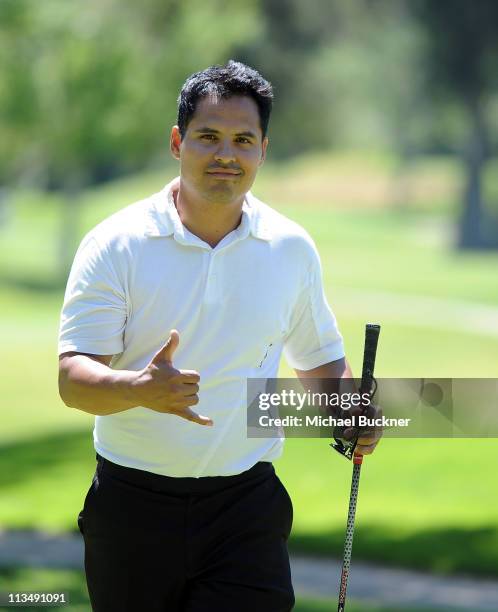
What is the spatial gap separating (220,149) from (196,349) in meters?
0.56

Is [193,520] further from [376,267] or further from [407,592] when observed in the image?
[376,267]

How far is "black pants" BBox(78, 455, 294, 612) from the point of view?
358 cm

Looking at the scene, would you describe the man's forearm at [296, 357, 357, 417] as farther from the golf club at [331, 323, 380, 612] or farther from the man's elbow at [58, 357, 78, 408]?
the man's elbow at [58, 357, 78, 408]

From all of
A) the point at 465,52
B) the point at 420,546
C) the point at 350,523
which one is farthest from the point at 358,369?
the point at 350,523

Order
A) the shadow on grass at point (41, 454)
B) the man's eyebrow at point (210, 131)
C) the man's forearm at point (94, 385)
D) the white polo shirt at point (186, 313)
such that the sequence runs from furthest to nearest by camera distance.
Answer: the shadow on grass at point (41, 454) → the man's eyebrow at point (210, 131) → the white polo shirt at point (186, 313) → the man's forearm at point (94, 385)

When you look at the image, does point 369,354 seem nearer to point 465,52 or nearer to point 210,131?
point 210,131

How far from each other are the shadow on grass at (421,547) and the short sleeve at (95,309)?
549cm

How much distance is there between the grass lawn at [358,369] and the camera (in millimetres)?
9648

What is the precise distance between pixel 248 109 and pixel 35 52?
1212 inches

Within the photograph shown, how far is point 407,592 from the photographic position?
783cm

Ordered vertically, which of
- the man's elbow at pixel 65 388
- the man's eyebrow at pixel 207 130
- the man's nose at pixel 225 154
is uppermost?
the man's eyebrow at pixel 207 130

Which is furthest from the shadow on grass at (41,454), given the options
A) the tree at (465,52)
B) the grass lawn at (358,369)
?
the tree at (465,52)

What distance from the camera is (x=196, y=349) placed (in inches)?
139

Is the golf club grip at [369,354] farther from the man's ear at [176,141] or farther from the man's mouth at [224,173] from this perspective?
the man's ear at [176,141]
